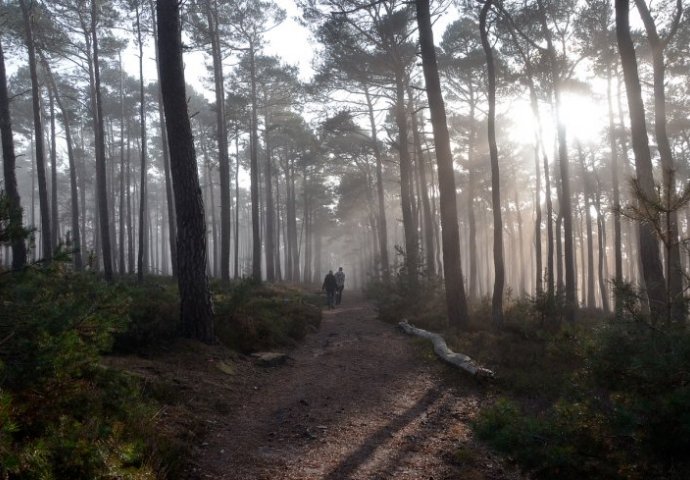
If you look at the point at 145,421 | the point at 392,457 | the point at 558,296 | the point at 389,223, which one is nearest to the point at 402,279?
the point at 558,296

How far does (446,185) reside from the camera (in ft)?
39.1

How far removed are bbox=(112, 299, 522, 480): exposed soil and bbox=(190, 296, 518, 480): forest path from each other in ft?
0.04

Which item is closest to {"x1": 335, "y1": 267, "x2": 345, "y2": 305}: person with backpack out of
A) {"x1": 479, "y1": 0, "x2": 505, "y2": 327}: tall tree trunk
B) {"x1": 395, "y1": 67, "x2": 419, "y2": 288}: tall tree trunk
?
{"x1": 395, "y1": 67, "x2": 419, "y2": 288}: tall tree trunk

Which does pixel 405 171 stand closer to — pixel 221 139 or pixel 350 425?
pixel 221 139

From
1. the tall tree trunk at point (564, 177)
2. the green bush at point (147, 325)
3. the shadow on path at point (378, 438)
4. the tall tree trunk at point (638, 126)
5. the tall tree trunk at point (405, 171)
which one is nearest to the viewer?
the shadow on path at point (378, 438)

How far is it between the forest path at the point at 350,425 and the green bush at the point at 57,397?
4.07 feet

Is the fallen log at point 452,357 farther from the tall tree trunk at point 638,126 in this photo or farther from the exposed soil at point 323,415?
the tall tree trunk at point 638,126

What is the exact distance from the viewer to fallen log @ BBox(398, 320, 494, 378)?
8.23 metres

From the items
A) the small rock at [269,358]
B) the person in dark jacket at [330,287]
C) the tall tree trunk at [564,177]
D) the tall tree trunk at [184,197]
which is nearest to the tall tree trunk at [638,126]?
the tall tree trunk at [564,177]

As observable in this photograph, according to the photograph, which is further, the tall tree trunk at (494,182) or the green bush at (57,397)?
the tall tree trunk at (494,182)

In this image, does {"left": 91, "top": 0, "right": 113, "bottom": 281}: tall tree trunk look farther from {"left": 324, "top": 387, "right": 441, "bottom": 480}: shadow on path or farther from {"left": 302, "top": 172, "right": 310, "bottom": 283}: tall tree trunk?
{"left": 302, "top": 172, "right": 310, "bottom": 283}: tall tree trunk

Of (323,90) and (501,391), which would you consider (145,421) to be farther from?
(323,90)

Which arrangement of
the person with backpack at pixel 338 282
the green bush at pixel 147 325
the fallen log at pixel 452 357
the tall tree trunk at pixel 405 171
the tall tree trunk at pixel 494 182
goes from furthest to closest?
the person with backpack at pixel 338 282, the tall tree trunk at pixel 405 171, the tall tree trunk at pixel 494 182, the fallen log at pixel 452 357, the green bush at pixel 147 325

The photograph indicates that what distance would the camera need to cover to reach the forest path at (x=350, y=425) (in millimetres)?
4797
